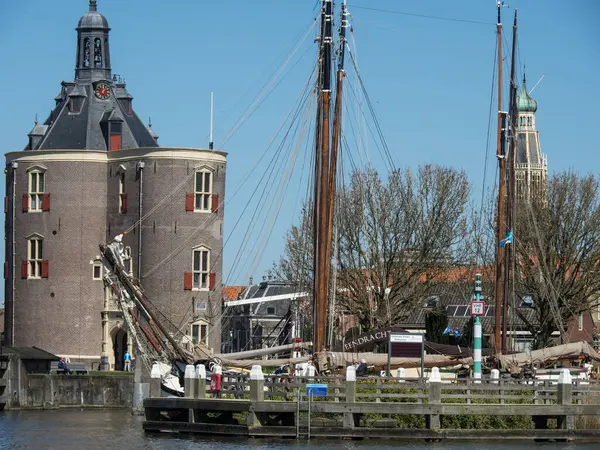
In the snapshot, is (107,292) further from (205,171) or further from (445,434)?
(445,434)

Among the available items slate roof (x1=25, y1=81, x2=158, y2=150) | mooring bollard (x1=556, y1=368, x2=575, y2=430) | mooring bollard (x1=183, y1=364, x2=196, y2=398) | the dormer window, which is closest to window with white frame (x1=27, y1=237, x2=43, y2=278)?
slate roof (x1=25, y1=81, x2=158, y2=150)

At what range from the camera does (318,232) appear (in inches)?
1879

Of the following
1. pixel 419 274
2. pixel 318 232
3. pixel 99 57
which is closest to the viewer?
pixel 318 232

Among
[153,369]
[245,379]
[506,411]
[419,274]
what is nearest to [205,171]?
[419,274]

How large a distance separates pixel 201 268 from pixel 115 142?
9543 millimetres

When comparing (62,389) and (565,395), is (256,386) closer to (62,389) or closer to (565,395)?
(565,395)

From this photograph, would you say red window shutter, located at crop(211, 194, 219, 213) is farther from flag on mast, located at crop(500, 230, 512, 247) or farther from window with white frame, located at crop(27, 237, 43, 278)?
flag on mast, located at crop(500, 230, 512, 247)

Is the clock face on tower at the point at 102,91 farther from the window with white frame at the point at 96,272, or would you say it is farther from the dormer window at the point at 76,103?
the window with white frame at the point at 96,272

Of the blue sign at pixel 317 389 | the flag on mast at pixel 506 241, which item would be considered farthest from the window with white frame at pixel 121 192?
the blue sign at pixel 317 389

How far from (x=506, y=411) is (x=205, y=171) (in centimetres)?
3772

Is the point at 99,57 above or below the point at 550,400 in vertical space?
above

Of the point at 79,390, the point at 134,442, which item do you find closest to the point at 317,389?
the point at 134,442

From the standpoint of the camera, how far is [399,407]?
40594 millimetres

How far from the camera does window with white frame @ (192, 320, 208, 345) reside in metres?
75.7
